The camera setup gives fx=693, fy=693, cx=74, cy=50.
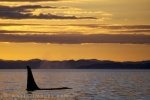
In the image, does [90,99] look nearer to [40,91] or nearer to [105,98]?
[105,98]

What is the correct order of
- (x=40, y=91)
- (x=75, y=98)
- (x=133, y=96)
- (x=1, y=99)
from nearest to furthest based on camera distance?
(x=1, y=99), (x=75, y=98), (x=133, y=96), (x=40, y=91)

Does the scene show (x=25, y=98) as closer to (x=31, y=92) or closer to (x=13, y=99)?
(x=13, y=99)

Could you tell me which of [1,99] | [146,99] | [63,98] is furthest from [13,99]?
[146,99]

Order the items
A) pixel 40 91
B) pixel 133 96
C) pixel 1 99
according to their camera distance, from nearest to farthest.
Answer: pixel 1 99 < pixel 133 96 < pixel 40 91

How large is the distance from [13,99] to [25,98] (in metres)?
2.87

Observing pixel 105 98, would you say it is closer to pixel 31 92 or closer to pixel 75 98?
pixel 75 98

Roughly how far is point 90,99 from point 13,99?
11.2 meters

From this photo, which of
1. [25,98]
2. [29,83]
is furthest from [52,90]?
[25,98]

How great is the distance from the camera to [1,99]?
9050cm

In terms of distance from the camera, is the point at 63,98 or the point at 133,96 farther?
the point at 133,96

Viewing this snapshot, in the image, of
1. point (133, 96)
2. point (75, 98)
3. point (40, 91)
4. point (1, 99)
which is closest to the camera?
point (1, 99)

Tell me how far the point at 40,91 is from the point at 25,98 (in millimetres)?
17850

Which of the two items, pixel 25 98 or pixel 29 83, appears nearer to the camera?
pixel 25 98

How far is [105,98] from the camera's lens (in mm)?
97875
